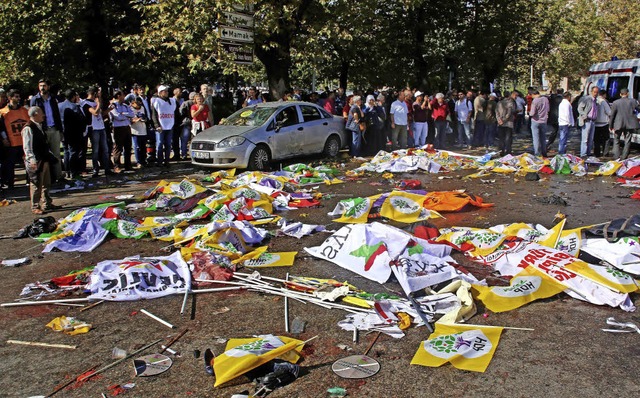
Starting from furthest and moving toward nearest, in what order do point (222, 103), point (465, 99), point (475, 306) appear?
point (222, 103) < point (465, 99) < point (475, 306)

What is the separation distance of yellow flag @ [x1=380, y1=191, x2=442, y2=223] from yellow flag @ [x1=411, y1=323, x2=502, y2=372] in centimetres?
388

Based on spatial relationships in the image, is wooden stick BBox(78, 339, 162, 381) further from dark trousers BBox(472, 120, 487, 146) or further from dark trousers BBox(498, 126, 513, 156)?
dark trousers BBox(472, 120, 487, 146)

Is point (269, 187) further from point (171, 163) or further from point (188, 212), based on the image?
point (171, 163)

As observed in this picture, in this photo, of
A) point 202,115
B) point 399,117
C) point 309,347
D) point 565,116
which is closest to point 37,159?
point 202,115

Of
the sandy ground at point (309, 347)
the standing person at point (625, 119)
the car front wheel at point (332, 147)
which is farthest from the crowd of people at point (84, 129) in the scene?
Answer: the standing person at point (625, 119)

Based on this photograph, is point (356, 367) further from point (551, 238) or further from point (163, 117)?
point (163, 117)

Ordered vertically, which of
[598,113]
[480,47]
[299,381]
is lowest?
[299,381]

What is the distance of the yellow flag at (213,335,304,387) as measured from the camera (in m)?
4.05

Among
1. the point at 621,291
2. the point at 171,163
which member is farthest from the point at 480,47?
the point at 621,291

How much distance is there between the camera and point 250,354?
4184mm

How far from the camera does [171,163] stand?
1622 centimetres

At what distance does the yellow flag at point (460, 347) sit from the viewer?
14.1 feet

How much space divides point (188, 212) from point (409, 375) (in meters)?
5.99

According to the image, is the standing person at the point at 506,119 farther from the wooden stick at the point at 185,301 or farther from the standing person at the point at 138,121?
the wooden stick at the point at 185,301
